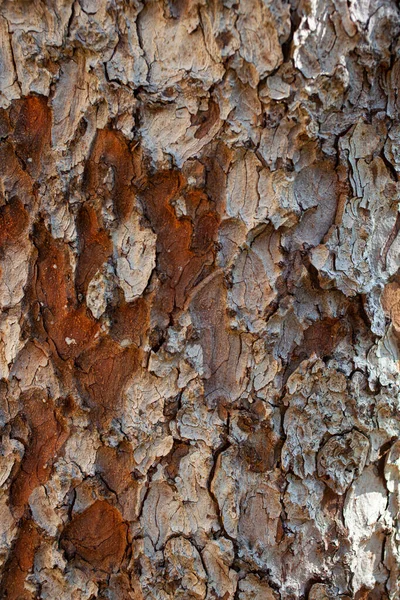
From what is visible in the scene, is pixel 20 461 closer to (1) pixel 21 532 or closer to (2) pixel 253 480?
(1) pixel 21 532

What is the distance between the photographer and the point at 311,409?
1.13 meters

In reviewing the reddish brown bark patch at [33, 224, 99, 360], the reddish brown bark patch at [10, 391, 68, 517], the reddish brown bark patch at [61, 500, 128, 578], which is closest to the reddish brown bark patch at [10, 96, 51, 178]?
the reddish brown bark patch at [33, 224, 99, 360]

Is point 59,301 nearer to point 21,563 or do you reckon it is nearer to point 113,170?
point 113,170

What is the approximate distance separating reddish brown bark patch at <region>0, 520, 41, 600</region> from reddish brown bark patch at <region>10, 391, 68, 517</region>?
4cm

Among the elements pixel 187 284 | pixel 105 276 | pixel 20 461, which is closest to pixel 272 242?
pixel 187 284

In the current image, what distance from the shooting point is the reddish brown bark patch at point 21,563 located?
1144 mm

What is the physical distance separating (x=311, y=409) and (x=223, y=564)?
0.34m

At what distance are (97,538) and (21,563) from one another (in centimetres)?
16

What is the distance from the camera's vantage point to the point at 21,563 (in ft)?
3.77

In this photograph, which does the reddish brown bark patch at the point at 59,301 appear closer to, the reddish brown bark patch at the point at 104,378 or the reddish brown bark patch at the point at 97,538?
the reddish brown bark patch at the point at 104,378

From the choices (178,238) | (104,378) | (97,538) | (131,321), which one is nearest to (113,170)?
(178,238)

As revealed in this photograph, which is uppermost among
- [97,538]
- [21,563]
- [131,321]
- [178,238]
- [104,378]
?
[178,238]

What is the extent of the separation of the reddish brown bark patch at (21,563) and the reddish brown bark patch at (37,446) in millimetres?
39

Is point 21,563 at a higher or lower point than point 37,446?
lower
